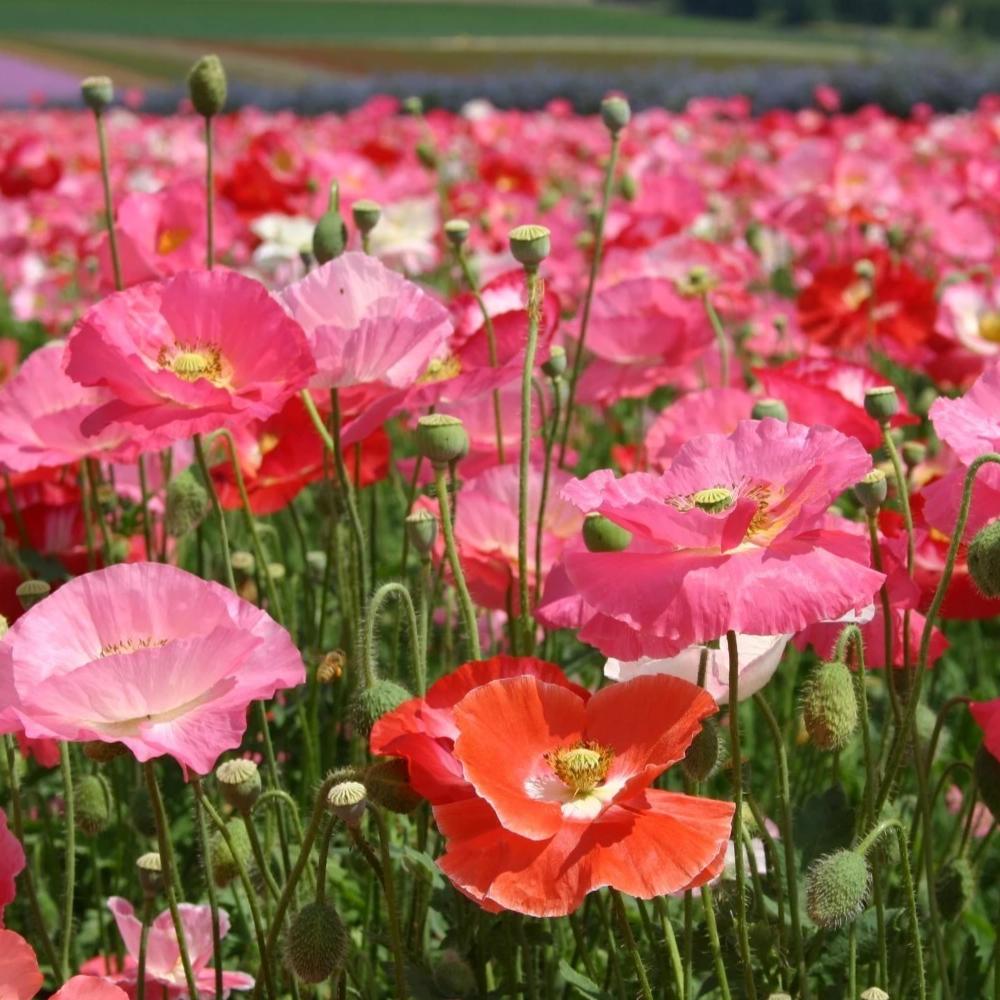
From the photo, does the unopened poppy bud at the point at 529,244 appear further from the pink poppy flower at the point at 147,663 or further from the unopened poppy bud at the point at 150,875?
the unopened poppy bud at the point at 150,875

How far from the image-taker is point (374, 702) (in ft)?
4.22

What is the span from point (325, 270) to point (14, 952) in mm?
756

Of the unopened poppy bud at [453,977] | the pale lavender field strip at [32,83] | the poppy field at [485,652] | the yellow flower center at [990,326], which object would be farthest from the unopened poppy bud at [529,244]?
the pale lavender field strip at [32,83]

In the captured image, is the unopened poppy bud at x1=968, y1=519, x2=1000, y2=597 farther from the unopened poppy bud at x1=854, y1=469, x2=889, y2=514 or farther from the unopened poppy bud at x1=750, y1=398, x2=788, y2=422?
the unopened poppy bud at x1=750, y1=398, x2=788, y2=422

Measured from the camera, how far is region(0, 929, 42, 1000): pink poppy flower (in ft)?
3.53

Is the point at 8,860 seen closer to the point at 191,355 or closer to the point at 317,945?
the point at 317,945

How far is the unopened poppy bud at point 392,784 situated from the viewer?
123cm

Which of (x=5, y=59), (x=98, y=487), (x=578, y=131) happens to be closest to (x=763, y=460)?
(x=98, y=487)

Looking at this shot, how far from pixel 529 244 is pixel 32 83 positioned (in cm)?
2247

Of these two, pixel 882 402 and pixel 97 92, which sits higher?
pixel 97 92

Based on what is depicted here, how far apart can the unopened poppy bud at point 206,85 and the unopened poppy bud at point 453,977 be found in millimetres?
1034

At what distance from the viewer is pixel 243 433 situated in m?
2.04

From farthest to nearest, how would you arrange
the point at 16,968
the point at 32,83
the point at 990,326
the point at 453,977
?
1. the point at 32,83
2. the point at 990,326
3. the point at 453,977
4. the point at 16,968

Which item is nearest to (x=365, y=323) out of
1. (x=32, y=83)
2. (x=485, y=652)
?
(x=485, y=652)
